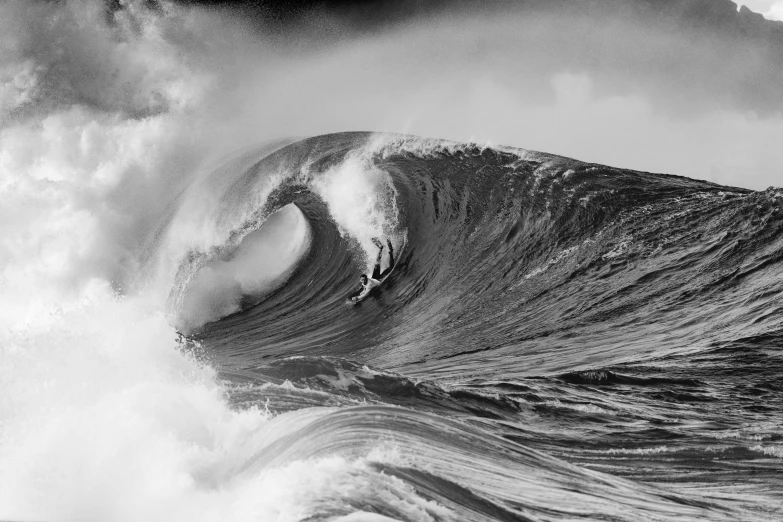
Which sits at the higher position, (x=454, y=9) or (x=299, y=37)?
(x=454, y=9)

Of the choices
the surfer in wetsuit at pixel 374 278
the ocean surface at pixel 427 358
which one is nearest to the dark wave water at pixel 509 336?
the ocean surface at pixel 427 358

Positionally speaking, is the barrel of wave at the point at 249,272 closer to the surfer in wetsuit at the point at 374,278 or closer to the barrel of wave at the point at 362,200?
the barrel of wave at the point at 362,200

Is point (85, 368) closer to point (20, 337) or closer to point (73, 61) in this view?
point (20, 337)

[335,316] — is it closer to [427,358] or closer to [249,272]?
[427,358]

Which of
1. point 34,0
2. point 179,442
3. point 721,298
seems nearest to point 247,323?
point 179,442

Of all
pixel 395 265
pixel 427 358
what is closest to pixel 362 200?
pixel 395 265

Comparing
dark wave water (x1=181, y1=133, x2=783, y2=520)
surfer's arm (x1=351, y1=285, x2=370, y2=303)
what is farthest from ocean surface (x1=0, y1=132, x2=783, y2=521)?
surfer's arm (x1=351, y1=285, x2=370, y2=303)

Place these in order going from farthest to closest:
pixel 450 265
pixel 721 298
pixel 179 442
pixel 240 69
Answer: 1. pixel 240 69
2. pixel 450 265
3. pixel 721 298
4. pixel 179 442
